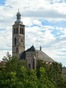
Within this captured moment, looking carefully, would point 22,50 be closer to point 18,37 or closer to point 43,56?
point 18,37

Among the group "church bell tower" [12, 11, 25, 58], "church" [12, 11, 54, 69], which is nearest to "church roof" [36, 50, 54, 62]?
"church" [12, 11, 54, 69]

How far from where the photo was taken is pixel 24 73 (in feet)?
227

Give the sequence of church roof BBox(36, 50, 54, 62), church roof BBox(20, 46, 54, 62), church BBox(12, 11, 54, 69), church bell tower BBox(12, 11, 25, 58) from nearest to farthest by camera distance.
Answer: church BBox(12, 11, 54, 69) → church roof BBox(20, 46, 54, 62) → church roof BBox(36, 50, 54, 62) → church bell tower BBox(12, 11, 25, 58)

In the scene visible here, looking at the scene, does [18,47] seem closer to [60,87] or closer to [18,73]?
[60,87]

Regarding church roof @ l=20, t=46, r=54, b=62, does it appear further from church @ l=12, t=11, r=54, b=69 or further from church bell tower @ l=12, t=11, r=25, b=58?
church bell tower @ l=12, t=11, r=25, b=58

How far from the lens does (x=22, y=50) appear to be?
169 metres

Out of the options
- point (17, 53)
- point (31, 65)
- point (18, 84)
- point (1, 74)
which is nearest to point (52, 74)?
point (1, 74)

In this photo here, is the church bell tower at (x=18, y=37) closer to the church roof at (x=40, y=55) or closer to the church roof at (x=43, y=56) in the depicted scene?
the church roof at (x=40, y=55)

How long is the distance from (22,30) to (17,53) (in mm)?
11602

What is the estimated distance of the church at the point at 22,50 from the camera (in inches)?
6191

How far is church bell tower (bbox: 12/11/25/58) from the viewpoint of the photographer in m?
170

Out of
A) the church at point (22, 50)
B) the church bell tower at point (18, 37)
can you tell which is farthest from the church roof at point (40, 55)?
the church bell tower at point (18, 37)

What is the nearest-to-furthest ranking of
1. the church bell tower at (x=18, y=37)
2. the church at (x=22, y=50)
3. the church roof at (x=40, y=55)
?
1. the church at (x=22, y=50)
2. the church roof at (x=40, y=55)
3. the church bell tower at (x=18, y=37)

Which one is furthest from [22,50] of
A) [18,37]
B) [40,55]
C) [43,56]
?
[43,56]
